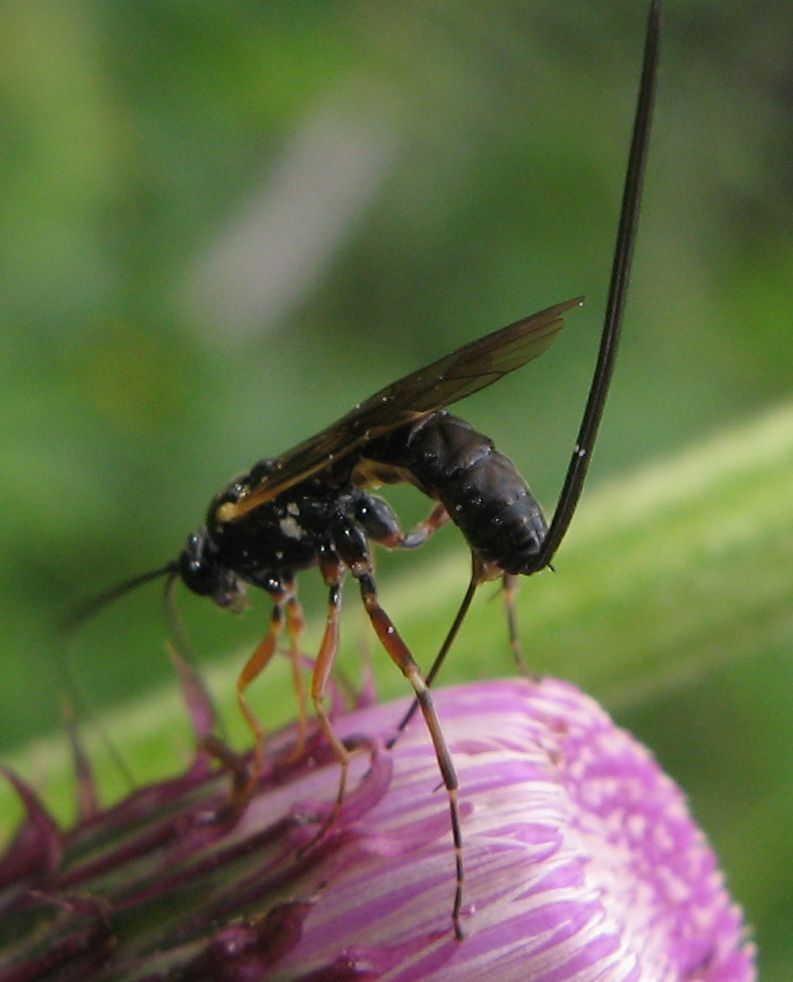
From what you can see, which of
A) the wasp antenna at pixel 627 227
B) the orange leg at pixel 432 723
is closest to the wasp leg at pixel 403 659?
the orange leg at pixel 432 723

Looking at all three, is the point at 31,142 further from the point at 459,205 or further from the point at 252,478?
the point at 252,478

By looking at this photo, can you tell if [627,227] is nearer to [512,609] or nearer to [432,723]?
[432,723]

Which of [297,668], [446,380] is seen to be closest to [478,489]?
[446,380]

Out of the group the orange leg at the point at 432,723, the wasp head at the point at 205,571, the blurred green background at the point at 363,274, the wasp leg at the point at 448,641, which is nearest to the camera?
the orange leg at the point at 432,723

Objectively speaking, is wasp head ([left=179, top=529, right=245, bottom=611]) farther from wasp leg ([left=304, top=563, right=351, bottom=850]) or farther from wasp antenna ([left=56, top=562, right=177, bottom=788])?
wasp leg ([left=304, top=563, right=351, bottom=850])

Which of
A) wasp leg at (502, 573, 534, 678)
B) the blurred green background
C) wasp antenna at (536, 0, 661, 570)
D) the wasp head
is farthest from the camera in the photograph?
the blurred green background

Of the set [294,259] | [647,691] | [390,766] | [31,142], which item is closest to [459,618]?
[390,766]

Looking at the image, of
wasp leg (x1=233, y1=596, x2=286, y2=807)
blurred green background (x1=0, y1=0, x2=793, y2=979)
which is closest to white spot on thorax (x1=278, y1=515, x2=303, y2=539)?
wasp leg (x1=233, y1=596, x2=286, y2=807)

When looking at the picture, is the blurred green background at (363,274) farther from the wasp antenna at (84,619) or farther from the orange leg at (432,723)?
the orange leg at (432,723)
